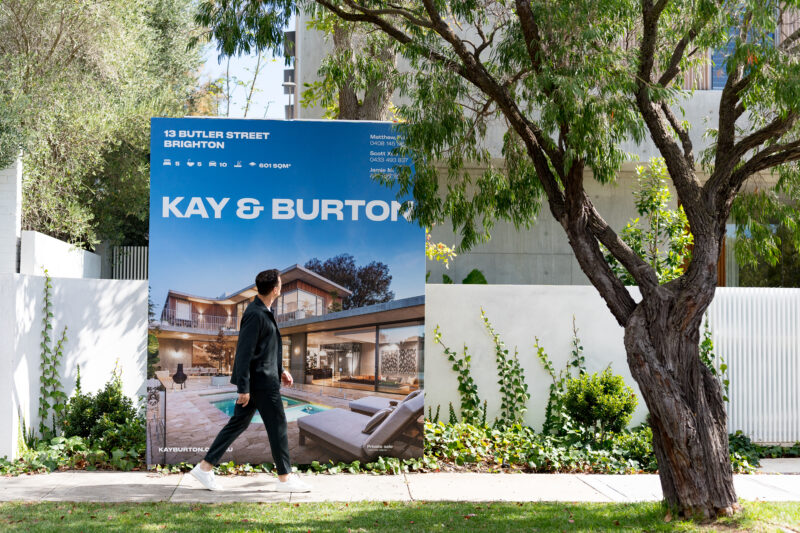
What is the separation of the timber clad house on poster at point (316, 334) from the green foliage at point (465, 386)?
129 centimetres

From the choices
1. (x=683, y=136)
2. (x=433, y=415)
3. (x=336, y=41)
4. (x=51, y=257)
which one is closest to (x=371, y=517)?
(x=433, y=415)

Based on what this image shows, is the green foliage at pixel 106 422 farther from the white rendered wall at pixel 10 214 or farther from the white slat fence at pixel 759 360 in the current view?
the white slat fence at pixel 759 360

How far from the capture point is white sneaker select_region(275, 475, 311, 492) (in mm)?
6930

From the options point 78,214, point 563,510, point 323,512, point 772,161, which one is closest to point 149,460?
point 323,512

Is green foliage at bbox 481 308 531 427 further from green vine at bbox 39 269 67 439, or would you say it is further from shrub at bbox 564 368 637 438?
green vine at bbox 39 269 67 439

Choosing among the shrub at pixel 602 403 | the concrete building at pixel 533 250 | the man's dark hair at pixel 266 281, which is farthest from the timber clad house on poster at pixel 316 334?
the concrete building at pixel 533 250

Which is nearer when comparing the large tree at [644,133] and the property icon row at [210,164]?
the large tree at [644,133]

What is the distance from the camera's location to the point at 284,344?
25.8ft

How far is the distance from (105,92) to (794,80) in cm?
1360

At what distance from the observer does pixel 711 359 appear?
30.8 feet

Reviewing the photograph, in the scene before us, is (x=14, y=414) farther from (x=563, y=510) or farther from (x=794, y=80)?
(x=794, y=80)

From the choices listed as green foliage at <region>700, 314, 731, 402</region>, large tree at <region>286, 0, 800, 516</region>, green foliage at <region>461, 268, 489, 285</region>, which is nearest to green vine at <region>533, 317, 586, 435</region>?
green foliage at <region>700, 314, 731, 402</region>

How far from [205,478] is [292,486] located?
0.80m

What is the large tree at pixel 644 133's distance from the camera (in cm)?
575
